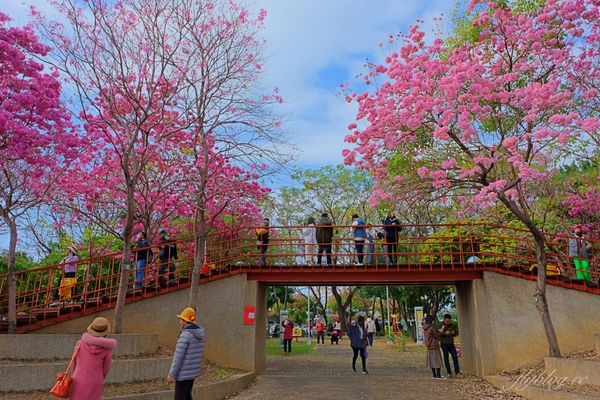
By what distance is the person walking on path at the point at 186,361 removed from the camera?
577 cm

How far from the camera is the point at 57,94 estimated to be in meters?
9.65

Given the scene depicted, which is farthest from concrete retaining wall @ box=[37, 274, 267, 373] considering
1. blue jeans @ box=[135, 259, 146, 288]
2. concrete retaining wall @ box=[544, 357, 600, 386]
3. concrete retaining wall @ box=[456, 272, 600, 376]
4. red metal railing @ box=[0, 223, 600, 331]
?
concrete retaining wall @ box=[544, 357, 600, 386]

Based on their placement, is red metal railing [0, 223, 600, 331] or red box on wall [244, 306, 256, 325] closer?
red metal railing [0, 223, 600, 331]

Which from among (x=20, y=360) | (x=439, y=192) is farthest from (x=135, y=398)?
(x=439, y=192)

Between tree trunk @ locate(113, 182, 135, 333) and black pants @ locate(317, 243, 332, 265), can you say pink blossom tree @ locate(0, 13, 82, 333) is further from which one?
black pants @ locate(317, 243, 332, 265)

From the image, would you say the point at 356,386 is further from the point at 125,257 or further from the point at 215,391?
the point at 125,257

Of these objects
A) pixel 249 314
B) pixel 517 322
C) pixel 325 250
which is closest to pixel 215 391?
pixel 249 314

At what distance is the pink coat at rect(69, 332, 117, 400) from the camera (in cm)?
488

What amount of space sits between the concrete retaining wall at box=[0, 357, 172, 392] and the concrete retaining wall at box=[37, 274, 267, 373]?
11.5 feet

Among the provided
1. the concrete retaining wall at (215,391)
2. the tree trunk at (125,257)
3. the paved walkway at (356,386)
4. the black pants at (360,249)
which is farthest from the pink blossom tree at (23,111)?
the black pants at (360,249)

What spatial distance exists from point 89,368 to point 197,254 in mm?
6487

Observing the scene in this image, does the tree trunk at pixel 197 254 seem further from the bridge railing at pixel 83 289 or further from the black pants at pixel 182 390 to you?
the black pants at pixel 182 390

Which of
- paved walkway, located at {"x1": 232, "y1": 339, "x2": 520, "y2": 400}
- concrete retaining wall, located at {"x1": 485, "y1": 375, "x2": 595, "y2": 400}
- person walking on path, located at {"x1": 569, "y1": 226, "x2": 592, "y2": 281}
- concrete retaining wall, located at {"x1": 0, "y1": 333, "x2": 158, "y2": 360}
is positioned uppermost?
person walking on path, located at {"x1": 569, "y1": 226, "x2": 592, "y2": 281}

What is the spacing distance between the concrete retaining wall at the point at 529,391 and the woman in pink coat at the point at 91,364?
255 inches
